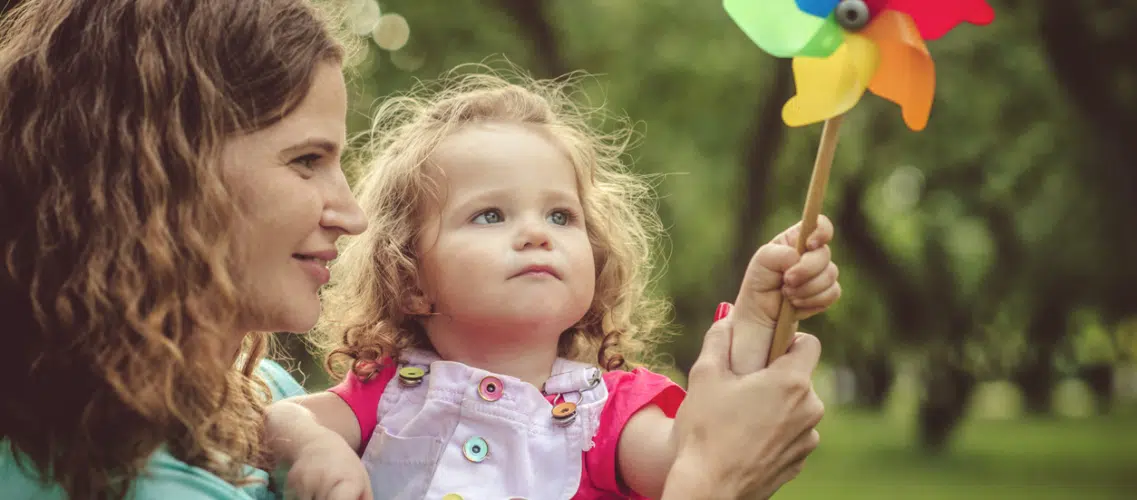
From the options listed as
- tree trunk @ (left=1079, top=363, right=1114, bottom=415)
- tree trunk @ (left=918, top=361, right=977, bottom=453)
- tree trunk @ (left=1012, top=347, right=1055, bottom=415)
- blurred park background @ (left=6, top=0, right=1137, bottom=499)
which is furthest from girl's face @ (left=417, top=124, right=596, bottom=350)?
tree trunk @ (left=1079, top=363, right=1114, bottom=415)

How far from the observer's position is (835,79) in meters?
2.17

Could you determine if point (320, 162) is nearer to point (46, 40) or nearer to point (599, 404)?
point (46, 40)

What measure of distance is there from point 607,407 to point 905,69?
98cm

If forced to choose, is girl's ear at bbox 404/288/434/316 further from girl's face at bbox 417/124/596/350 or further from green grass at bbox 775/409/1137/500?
green grass at bbox 775/409/1137/500

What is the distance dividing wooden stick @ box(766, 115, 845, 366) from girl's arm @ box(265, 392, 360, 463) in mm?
944

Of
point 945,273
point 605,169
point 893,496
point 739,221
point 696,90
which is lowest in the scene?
point 605,169

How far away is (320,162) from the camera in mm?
2355

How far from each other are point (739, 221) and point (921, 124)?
10.5 m

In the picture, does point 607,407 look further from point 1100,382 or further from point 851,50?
point 1100,382

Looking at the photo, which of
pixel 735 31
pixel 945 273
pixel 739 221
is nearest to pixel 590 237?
pixel 739 221

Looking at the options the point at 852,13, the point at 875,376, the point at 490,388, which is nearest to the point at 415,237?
the point at 490,388

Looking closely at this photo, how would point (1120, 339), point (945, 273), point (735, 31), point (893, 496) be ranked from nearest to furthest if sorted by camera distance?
point (735, 31) < point (893, 496) < point (945, 273) < point (1120, 339)

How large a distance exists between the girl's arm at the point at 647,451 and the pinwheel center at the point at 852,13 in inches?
35.2

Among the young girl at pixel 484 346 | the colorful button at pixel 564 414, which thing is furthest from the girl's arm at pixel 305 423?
the colorful button at pixel 564 414
